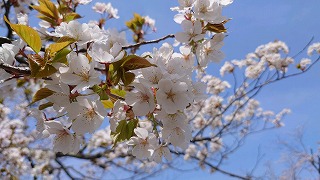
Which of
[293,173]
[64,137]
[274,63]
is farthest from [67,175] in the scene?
[293,173]

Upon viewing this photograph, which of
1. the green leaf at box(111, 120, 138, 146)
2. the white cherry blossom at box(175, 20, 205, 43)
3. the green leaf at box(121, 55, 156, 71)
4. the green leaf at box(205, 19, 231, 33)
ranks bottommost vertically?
the green leaf at box(111, 120, 138, 146)

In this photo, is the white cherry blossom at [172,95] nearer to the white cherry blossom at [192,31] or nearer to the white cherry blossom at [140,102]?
the white cherry blossom at [140,102]

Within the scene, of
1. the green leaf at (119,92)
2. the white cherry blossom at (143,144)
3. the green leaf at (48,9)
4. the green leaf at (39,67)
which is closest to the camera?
the green leaf at (39,67)

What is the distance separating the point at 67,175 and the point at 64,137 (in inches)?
172

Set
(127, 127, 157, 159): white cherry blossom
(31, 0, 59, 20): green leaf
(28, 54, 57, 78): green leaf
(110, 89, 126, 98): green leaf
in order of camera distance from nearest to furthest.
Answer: (28, 54, 57, 78): green leaf < (110, 89, 126, 98): green leaf < (127, 127, 157, 159): white cherry blossom < (31, 0, 59, 20): green leaf

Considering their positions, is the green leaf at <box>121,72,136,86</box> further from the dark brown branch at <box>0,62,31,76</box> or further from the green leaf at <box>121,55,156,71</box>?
the dark brown branch at <box>0,62,31,76</box>

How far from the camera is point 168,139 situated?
1.11m

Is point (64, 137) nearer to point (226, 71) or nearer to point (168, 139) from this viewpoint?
point (168, 139)

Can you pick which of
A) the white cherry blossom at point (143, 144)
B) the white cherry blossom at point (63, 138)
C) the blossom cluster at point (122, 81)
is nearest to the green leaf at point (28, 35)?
the blossom cluster at point (122, 81)

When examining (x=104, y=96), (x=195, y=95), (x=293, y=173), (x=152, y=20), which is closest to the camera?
(x=104, y=96)

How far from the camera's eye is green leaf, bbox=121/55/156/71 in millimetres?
919

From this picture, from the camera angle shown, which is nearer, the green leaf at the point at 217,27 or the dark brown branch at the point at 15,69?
the dark brown branch at the point at 15,69

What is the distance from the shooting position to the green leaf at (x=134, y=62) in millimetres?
919

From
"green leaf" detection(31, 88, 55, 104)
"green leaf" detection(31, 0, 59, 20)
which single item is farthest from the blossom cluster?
"green leaf" detection(31, 0, 59, 20)
